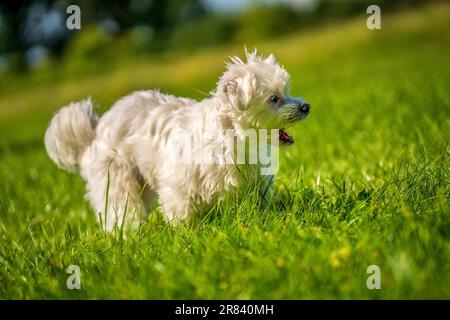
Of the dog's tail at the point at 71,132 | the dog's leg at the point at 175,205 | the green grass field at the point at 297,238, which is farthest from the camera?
the dog's tail at the point at 71,132

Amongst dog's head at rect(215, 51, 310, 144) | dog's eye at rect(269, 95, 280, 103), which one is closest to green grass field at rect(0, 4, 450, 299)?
dog's head at rect(215, 51, 310, 144)

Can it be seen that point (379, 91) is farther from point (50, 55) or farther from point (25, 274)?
point (50, 55)

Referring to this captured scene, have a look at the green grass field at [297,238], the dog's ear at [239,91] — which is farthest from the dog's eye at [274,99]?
the green grass field at [297,238]

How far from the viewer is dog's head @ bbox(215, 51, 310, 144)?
3.88 meters

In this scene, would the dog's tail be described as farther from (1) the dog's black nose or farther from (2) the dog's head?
(1) the dog's black nose

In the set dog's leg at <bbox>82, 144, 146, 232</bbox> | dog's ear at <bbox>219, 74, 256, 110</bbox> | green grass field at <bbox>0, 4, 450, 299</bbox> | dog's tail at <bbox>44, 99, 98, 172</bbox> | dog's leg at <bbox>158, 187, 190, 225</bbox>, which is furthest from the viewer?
dog's tail at <bbox>44, 99, 98, 172</bbox>

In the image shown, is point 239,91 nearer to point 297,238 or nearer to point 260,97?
point 260,97

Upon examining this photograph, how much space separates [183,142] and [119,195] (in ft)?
2.40

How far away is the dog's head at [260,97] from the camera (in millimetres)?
3885

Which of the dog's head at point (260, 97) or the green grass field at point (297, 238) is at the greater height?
the dog's head at point (260, 97)

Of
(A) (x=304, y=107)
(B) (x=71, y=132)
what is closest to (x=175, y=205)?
(A) (x=304, y=107)

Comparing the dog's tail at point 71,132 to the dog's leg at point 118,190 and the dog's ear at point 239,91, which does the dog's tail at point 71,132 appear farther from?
the dog's ear at point 239,91

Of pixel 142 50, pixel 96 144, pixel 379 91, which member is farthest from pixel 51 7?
pixel 96 144
